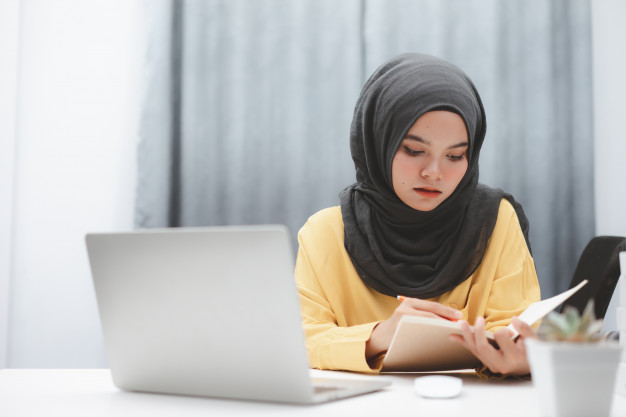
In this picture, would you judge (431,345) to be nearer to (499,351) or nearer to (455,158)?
(499,351)

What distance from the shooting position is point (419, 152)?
138 centimetres

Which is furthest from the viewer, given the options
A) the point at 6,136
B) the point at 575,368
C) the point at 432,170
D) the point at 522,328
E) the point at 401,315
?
the point at 6,136

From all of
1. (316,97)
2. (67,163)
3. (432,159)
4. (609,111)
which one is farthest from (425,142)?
(67,163)

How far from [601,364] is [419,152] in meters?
0.83

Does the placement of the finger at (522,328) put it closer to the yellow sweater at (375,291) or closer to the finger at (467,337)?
the finger at (467,337)

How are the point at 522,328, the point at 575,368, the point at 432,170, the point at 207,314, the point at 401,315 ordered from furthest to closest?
1. the point at 432,170
2. the point at 401,315
3. the point at 522,328
4. the point at 207,314
5. the point at 575,368

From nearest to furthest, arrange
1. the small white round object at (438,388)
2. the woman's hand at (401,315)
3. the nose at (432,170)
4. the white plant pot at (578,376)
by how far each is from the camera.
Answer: the white plant pot at (578,376) → the small white round object at (438,388) → the woman's hand at (401,315) → the nose at (432,170)

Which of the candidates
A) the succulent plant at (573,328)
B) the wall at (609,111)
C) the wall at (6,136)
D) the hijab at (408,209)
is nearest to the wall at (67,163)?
the wall at (6,136)

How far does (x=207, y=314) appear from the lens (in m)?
0.75

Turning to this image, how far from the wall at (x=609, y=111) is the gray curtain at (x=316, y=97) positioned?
0.31 feet

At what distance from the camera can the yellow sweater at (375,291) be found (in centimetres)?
140

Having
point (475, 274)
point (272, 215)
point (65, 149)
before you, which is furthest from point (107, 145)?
point (475, 274)

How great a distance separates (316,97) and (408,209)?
86 cm

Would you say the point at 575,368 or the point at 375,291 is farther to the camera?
the point at 375,291
